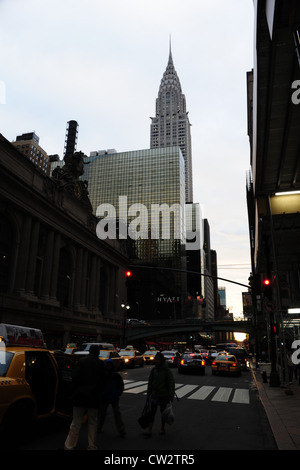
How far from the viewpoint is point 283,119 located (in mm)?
11938

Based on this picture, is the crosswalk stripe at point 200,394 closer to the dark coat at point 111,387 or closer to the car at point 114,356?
the dark coat at point 111,387

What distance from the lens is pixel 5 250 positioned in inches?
1612

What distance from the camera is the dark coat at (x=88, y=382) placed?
5.80 meters

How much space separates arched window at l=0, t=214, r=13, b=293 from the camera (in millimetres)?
40188

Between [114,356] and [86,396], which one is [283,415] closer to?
[86,396]

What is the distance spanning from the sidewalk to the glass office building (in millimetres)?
116923

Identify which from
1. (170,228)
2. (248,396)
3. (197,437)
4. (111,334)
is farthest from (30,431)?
(170,228)

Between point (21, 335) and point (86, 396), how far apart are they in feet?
44.1

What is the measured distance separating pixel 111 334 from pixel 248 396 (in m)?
54.0

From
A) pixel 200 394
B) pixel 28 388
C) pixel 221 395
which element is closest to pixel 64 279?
pixel 200 394

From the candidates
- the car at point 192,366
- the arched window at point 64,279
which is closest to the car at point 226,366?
the car at point 192,366

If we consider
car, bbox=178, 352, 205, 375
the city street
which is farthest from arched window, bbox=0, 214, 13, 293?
the city street

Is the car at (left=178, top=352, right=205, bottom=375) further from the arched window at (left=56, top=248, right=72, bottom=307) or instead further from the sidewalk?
the arched window at (left=56, top=248, right=72, bottom=307)

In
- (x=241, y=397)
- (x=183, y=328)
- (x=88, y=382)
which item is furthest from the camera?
(x=183, y=328)
